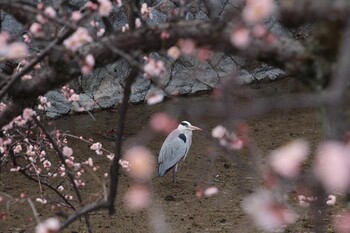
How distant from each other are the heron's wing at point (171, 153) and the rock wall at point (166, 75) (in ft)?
6.11

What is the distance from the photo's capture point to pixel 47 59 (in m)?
1.84

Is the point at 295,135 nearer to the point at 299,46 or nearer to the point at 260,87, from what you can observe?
the point at 260,87

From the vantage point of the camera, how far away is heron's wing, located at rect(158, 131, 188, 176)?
16.9 feet

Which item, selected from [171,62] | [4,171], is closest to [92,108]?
[171,62]

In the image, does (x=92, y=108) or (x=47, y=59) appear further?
(x=92, y=108)

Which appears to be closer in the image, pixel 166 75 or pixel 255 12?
pixel 255 12

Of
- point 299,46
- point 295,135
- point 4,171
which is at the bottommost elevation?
point 295,135

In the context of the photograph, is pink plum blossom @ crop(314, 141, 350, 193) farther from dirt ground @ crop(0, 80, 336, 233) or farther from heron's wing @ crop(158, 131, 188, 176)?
heron's wing @ crop(158, 131, 188, 176)

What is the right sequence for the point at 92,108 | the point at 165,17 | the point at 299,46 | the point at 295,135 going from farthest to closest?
1. the point at 165,17
2. the point at 92,108
3. the point at 295,135
4. the point at 299,46

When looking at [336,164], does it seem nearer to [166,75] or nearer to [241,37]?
[241,37]

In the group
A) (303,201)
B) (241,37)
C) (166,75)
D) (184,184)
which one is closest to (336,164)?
(241,37)

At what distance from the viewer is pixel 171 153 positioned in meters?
5.20

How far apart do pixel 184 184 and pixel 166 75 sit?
286 centimetres

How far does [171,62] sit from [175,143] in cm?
263
